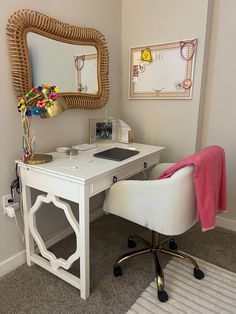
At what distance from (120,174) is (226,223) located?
1290 mm

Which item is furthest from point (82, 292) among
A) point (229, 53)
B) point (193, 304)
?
point (229, 53)

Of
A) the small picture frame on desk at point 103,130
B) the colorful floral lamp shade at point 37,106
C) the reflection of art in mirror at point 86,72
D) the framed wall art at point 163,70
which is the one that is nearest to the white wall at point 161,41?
the framed wall art at point 163,70

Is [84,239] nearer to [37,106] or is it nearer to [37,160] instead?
[37,160]

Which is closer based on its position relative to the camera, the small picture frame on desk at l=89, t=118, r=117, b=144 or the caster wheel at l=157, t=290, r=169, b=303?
the caster wheel at l=157, t=290, r=169, b=303

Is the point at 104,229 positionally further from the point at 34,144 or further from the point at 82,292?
the point at 34,144

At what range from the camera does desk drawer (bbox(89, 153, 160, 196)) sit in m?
1.39

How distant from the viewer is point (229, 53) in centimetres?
197

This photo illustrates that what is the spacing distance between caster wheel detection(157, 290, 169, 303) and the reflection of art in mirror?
1579 mm

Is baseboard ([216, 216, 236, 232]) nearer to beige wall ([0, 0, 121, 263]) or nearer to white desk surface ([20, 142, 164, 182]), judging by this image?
white desk surface ([20, 142, 164, 182])

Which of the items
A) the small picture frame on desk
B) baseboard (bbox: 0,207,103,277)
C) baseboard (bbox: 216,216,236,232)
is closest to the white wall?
the small picture frame on desk

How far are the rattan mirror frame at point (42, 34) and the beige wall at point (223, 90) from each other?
95cm

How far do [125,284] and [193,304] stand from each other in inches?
16.8

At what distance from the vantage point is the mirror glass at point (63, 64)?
1620mm

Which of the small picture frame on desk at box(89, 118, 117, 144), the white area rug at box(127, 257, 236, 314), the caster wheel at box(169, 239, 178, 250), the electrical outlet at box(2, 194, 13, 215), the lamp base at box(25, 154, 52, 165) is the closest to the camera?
the white area rug at box(127, 257, 236, 314)
